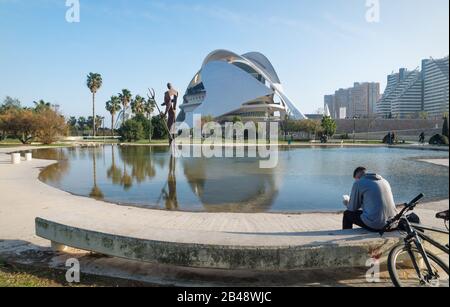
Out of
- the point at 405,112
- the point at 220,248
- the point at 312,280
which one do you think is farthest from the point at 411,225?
the point at 405,112

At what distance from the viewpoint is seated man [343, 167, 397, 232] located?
3824 millimetres

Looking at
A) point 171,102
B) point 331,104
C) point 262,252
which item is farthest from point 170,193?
point 331,104

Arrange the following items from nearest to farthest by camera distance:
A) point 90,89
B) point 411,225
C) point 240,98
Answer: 1. point 411,225
2. point 90,89
3. point 240,98

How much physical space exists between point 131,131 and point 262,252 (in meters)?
47.5

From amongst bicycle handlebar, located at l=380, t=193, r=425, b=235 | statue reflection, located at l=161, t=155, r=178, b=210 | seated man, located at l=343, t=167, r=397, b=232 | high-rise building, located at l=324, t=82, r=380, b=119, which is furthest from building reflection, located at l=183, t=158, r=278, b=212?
high-rise building, located at l=324, t=82, r=380, b=119

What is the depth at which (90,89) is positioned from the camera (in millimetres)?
54156

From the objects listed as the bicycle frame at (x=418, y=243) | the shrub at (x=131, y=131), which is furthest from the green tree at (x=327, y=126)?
the bicycle frame at (x=418, y=243)

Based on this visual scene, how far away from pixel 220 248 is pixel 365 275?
1662 millimetres

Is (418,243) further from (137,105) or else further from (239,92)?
(239,92)

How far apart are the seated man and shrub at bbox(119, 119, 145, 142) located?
4731 cm

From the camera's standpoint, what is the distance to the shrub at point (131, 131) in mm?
49188

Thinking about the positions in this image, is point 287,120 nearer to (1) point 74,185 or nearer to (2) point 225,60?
(2) point 225,60

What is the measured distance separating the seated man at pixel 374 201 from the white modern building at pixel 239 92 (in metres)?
73.1

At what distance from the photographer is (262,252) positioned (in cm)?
364
